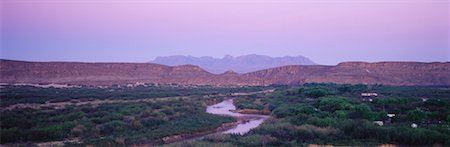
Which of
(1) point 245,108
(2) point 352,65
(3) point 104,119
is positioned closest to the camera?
(3) point 104,119

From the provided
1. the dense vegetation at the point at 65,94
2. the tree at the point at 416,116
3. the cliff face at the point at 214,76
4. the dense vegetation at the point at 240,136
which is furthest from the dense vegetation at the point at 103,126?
the cliff face at the point at 214,76

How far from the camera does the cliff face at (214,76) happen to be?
95.9m

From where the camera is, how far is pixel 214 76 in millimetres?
112438

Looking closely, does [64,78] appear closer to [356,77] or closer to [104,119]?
[356,77]

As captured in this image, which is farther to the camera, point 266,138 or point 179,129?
point 179,129

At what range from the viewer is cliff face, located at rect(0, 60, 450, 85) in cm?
9588

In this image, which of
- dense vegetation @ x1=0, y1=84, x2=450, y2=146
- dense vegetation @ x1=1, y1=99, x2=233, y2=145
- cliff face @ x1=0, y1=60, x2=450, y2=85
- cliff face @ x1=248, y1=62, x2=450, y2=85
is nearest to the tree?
dense vegetation @ x1=0, y1=84, x2=450, y2=146

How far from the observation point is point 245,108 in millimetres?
41219

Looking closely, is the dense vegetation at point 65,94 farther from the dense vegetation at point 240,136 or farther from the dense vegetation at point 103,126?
the dense vegetation at point 240,136

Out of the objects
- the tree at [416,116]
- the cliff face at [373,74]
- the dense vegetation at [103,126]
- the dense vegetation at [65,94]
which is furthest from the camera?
the cliff face at [373,74]

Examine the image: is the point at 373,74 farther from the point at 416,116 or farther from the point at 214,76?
the point at 416,116

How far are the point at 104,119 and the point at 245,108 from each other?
57.3 feet

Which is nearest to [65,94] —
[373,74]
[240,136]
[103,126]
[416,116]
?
[103,126]

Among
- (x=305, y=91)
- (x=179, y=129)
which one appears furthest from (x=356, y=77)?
(x=179, y=129)
